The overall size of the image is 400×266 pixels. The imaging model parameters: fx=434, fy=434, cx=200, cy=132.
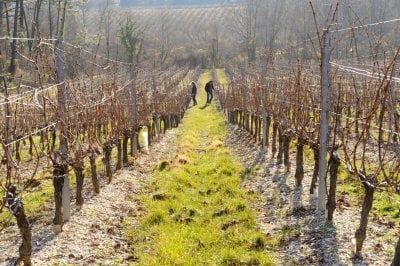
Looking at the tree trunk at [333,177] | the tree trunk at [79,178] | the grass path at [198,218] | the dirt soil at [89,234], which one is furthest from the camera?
the tree trunk at [79,178]

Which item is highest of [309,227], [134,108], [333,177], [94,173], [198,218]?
[134,108]

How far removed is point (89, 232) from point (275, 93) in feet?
20.0

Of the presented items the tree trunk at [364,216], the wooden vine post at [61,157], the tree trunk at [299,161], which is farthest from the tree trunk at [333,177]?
the wooden vine post at [61,157]

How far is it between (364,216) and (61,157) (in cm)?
433

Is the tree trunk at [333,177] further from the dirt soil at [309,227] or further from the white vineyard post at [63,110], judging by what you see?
the white vineyard post at [63,110]

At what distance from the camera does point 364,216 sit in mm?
5184

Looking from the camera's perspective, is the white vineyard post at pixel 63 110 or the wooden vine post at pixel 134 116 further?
the wooden vine post at pixel 134 116

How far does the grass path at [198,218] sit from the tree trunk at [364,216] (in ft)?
3.73

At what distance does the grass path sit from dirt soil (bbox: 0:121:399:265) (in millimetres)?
267

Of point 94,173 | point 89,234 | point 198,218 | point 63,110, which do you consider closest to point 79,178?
point 94,173

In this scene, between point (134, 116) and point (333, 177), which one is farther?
point (134, 116)

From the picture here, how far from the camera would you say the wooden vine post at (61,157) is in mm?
6352

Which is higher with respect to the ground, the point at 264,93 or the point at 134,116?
the point at 264,93

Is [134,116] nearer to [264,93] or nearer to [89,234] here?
[264,93]
